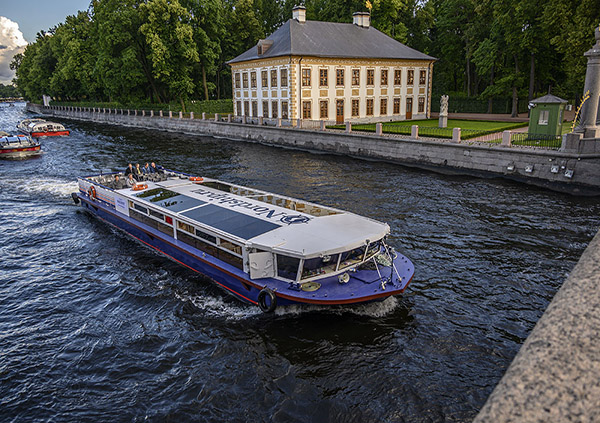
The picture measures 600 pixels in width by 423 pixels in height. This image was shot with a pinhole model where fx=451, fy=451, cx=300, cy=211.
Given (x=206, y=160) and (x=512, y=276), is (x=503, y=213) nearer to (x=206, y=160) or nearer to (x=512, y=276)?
(x=512, y=276)

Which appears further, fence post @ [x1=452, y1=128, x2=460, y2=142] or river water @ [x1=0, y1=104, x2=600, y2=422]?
fence post @ [x1=452, y1=128, x2=460, y2=142]

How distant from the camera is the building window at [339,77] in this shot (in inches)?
2063

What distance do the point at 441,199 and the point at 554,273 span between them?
10.5 m

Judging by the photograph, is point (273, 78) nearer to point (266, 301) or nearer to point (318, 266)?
point (318, 266)

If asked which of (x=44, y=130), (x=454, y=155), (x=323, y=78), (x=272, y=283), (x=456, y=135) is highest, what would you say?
(x=323, y=78)

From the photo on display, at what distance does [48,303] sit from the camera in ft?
50.7

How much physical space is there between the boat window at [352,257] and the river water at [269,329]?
1.48 meters

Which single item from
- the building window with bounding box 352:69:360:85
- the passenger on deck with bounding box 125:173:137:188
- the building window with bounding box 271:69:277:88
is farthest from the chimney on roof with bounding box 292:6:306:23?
the passenger on deck with bounding box 125:173:137:188

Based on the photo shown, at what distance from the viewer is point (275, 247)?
13.0 m

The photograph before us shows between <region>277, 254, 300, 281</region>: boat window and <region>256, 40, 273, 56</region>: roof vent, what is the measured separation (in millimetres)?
45284

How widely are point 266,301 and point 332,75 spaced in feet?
142

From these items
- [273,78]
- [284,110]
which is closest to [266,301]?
[284,110]

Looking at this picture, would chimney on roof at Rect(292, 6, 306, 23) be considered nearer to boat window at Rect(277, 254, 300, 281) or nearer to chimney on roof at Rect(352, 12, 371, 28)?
chimney on roof at Rect(352, 12, 371, 28)

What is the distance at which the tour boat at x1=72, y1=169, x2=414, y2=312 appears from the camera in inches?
511
